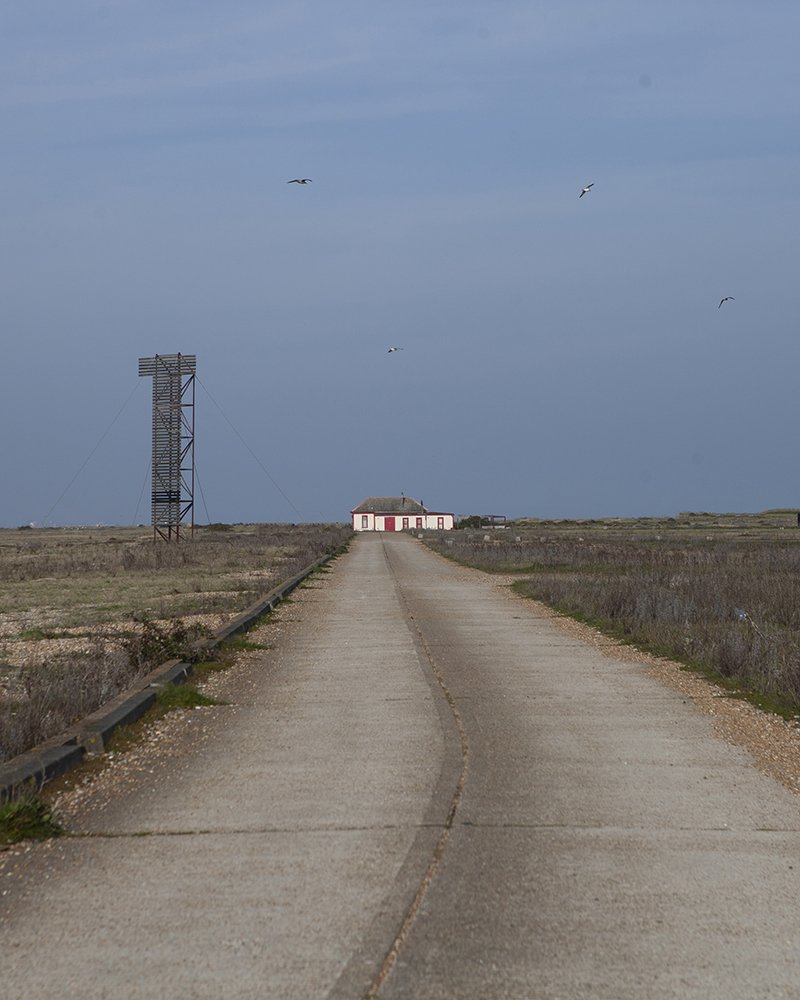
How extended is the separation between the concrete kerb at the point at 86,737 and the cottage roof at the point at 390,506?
13259 cm

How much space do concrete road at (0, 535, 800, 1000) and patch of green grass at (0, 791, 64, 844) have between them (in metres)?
0.19

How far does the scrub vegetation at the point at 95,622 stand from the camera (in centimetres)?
995

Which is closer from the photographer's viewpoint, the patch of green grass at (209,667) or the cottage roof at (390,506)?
the patch of green grass at (209,667)

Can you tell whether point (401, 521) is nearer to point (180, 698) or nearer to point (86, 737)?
point (180, 698)

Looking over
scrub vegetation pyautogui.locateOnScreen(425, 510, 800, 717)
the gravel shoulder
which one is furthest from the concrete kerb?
scrub vegetation pyautogui.locateOnScreen(425, 510, 800, 717)

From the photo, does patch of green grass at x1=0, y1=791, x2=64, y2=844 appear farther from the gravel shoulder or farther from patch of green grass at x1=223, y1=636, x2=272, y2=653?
patch of green grass at x1=223, y1=636, x2=272, y2=653

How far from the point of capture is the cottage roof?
146738 millimetres

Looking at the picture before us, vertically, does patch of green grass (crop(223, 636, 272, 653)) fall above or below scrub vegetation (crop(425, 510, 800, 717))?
below

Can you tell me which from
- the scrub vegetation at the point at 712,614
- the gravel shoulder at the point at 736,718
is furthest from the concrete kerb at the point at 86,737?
the scrub vegetation at the point at 712,614

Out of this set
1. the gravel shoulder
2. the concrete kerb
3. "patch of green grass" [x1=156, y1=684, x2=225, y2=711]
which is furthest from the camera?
"patch of green grass" [x1=156, y1=684, x2=225, y2=711]

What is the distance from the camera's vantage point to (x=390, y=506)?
151 meters

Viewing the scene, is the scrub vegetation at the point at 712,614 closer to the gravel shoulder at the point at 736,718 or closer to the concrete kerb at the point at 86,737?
the gravel shoulder at the point at 736,718

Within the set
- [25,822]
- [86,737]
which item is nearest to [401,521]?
[86,737]

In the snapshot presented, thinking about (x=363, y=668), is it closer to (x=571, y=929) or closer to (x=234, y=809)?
(x=234, y=809)
